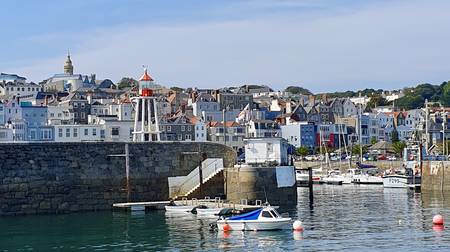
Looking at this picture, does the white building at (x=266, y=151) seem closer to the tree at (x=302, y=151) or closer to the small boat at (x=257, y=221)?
the small boat at (x=257, y=221)

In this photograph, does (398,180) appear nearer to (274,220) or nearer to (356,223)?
(356,223)

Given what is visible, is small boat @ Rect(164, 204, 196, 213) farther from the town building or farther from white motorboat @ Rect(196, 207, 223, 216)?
the town building

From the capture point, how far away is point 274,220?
133 ft

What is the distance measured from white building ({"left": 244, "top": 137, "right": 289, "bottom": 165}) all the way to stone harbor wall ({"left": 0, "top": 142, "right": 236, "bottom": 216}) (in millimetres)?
3970

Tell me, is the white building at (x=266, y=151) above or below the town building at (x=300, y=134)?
below

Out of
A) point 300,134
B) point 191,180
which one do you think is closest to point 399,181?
point 191,180

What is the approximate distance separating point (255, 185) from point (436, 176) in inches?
902

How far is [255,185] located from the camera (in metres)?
53.6

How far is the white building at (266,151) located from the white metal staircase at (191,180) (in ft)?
12.3

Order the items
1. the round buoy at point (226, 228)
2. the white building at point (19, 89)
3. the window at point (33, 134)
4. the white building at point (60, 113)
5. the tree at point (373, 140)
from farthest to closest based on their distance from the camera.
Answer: the white building at point (19, 89) → the tree at point (373, 140) → the white building at point (60, 113) → the window at point (33, 134) → the round buoy at point (226, 228)

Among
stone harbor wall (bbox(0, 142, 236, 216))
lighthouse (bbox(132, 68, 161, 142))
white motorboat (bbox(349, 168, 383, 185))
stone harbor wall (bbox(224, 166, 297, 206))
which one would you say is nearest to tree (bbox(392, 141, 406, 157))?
white motorboat (bbox(349, 168, 383, 185))

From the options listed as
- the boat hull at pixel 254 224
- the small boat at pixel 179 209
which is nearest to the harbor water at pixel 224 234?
the boat hull at pixel 254 224

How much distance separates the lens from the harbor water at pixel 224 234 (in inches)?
1441

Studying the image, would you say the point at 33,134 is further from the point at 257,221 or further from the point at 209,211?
the point at 257,221
